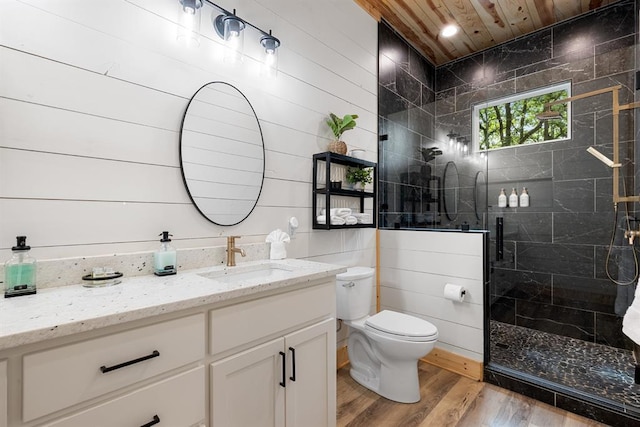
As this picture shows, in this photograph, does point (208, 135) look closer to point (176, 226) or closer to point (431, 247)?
point (176, 226)

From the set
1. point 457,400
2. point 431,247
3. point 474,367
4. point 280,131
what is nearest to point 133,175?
point 280,131

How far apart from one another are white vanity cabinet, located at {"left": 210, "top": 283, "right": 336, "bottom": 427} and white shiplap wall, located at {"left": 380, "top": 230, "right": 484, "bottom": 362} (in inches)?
48.7

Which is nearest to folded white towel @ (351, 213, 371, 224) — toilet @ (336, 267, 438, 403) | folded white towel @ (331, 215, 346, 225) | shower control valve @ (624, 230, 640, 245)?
folded white towel @ (331, 215, 346, 225)

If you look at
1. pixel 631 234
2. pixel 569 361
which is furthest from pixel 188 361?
pixel 631 234

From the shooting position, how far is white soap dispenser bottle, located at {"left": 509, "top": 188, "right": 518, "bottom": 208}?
295 centimetres

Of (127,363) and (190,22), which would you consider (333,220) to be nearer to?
(190,22)

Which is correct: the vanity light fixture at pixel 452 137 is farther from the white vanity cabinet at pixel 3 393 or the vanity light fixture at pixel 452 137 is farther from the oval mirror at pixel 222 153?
the white vanity cabinet at pixel 3 393

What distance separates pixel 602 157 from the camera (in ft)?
8.18

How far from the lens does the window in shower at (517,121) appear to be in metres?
2.83

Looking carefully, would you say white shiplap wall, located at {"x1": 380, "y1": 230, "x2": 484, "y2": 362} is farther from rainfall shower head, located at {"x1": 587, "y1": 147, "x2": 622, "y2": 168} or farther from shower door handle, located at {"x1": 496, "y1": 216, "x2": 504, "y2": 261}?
rainfall shower head, located at {"x1": 587, "y1": 147, "x2": 622, "y2": 168}

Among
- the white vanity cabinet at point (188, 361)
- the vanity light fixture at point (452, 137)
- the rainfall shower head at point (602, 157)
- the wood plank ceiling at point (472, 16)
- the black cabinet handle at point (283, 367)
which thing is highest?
the wood plank ceiling at point (472, 16)

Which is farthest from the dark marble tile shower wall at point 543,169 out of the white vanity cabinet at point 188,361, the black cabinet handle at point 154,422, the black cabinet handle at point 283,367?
the black cabinet handle at point 154,422

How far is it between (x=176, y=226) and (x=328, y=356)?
3.17 feet

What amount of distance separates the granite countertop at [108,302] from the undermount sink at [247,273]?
0.09 meters
